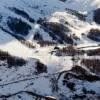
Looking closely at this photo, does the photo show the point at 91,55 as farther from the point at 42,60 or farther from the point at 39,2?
the point at 39,2

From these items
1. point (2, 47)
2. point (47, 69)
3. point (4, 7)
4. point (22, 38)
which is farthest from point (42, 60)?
point (4, 7)

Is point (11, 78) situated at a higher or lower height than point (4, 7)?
lower

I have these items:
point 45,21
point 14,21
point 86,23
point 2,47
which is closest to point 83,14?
point 86,23

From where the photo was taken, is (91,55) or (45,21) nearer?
(91,55)

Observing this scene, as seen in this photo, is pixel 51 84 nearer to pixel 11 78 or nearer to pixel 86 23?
pixel 11 78

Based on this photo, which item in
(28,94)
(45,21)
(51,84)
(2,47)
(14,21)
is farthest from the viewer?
(45,21)

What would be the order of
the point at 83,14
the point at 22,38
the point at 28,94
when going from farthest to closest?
the point at 83,14, the point at 22,38, the point at 28,94
